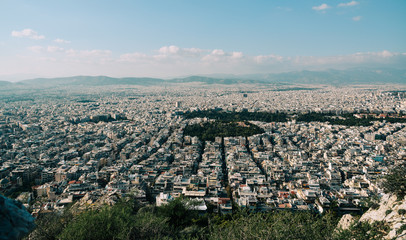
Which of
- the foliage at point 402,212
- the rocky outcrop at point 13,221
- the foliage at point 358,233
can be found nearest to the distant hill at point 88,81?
the foliage at point 402,212

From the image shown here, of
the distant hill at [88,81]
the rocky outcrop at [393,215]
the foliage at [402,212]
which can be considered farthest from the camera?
the distant hill at [88,81]

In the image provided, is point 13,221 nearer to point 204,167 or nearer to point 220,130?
point 204,167

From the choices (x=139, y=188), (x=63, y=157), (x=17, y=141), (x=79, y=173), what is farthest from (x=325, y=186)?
(x=17, y=141)

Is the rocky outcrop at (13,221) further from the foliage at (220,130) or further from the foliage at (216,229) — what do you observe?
the foliage at (220,130)

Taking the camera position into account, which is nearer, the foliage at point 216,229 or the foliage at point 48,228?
the foliage at point 216,229

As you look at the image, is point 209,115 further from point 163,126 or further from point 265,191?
point 265,191

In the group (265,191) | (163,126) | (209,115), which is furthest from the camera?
(209,115)

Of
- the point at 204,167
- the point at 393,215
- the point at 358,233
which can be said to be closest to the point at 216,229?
the point at 358,233
